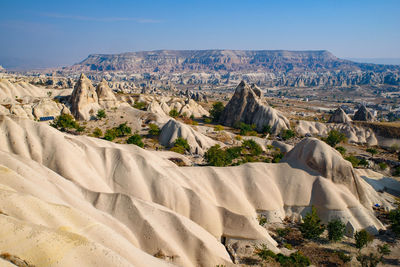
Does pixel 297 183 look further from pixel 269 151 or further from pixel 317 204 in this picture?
pixel 269 151

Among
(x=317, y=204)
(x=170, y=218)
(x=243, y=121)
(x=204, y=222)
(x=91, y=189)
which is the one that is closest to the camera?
(x=170, y=218)

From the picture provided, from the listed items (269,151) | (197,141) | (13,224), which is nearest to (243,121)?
(269,151)

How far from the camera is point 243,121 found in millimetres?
71625

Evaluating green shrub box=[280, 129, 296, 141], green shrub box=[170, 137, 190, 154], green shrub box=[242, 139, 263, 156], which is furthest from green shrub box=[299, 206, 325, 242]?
green shrub box=[280, 129, 296, 141]

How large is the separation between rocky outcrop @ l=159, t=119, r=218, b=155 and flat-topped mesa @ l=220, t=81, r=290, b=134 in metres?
23.4

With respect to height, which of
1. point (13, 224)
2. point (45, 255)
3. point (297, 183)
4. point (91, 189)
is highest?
point (13, 224)

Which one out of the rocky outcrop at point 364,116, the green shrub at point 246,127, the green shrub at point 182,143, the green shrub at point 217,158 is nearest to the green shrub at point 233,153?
the green shrub at point 217,158

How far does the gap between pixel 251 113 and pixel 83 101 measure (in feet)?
141

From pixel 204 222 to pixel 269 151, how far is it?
32672mm

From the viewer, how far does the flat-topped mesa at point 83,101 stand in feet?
194

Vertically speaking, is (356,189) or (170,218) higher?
(170,218)

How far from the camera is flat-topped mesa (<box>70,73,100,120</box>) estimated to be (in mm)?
59125

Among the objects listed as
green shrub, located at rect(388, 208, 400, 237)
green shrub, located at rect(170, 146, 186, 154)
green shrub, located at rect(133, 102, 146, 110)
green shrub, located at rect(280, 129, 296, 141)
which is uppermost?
green shrub, located at rect(133, 102, 146, 110)

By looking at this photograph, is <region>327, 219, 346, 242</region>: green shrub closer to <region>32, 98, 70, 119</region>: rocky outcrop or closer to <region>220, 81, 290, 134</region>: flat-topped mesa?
<region>220, 81, 290, 134</region>: flat-topped mesa
